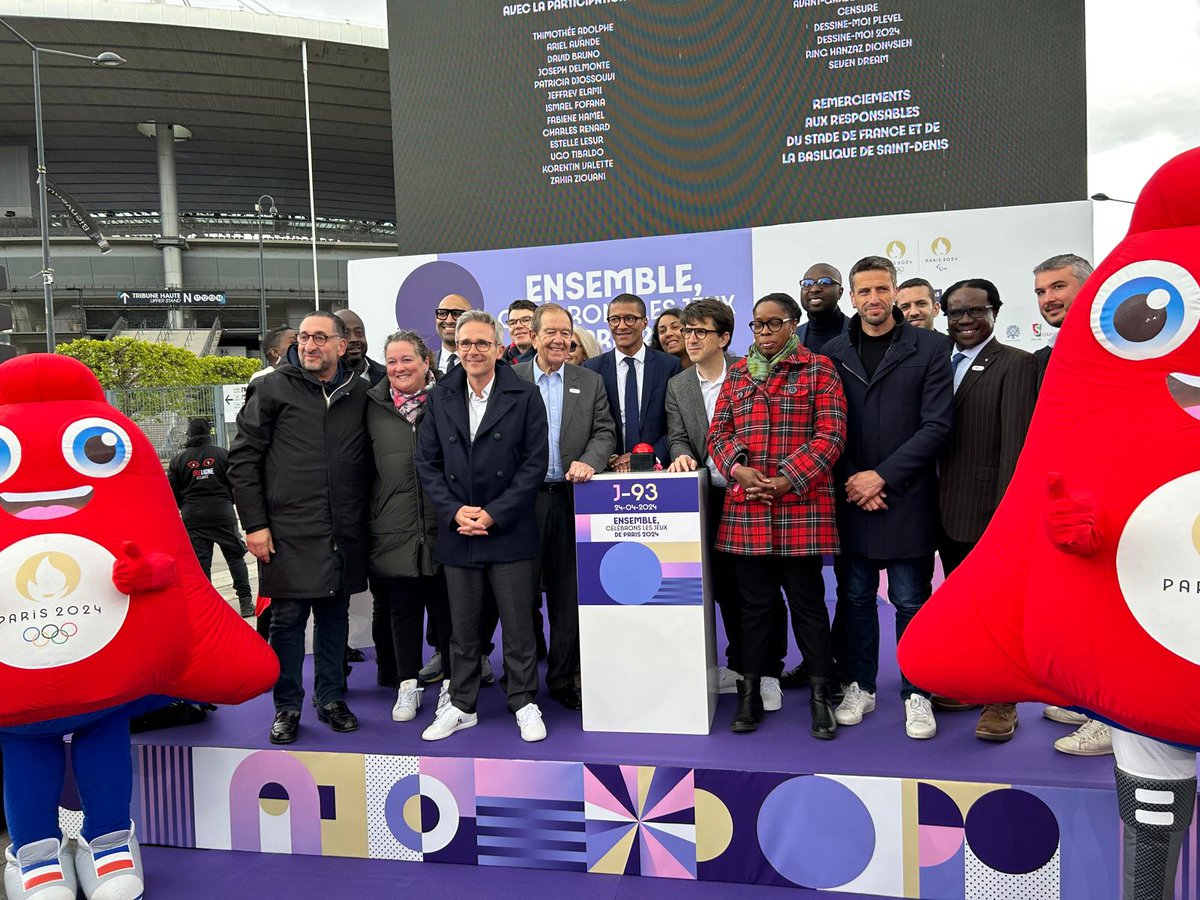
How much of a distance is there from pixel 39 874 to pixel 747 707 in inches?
87.1

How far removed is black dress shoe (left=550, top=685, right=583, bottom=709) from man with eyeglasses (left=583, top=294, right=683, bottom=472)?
0.98 m

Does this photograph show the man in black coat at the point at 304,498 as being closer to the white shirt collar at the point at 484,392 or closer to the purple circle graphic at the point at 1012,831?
the white shirt collar at the point at 484,392

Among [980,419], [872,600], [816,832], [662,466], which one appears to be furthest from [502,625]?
[980,419]

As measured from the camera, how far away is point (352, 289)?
6047mm

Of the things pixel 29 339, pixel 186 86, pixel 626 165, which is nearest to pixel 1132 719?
pixel 626 165

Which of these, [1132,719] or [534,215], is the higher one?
[534,215]

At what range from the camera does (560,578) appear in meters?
3.41

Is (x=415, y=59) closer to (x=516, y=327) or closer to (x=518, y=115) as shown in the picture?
(x=518, y=115)

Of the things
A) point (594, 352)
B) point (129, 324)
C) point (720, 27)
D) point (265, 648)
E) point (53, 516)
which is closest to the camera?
point (53, 516)

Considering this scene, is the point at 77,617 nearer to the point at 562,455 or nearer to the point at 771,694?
the point at 562,455

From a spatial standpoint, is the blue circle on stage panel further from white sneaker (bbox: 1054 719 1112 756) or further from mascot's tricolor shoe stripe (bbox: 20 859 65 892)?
mascot's tricolor shoe stripe (bbox: 20 859 65 892)

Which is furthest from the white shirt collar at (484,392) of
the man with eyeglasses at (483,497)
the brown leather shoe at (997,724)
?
the brown leather shoe at (997,724)

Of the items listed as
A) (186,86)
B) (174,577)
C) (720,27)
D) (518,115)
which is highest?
(186,86)

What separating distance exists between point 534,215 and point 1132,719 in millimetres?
4895
